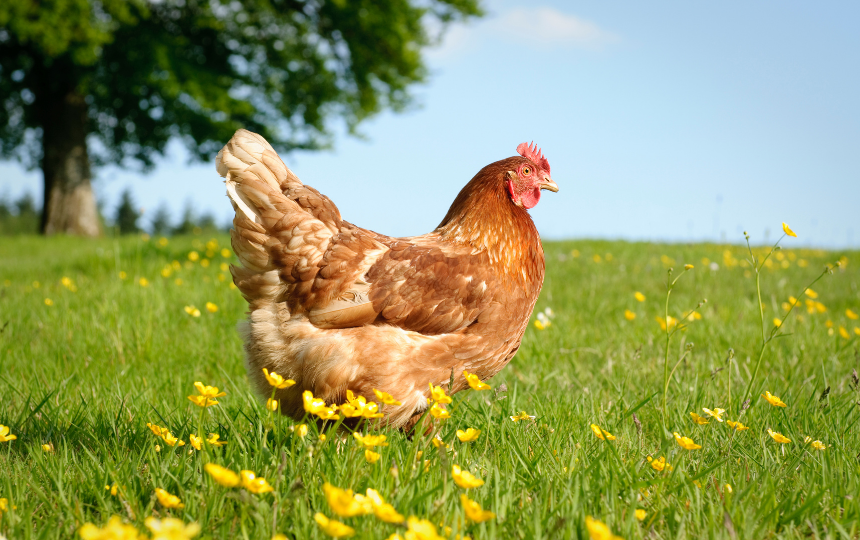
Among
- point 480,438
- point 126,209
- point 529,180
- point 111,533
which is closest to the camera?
point 111,533

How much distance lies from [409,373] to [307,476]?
0.76m

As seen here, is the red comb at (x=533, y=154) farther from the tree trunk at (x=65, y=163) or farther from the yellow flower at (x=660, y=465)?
the tree trunk at (x=65, y=163)

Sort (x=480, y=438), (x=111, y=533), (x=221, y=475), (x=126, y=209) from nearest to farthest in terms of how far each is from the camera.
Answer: (x=111, y=533) < (x=221, y=475) < (x=480, y=438) < (x=126, y=209)

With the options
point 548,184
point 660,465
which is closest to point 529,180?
point 548,184

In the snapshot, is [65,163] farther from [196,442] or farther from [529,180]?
[196,442]

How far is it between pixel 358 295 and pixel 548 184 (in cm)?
138

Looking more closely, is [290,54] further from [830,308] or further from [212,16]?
[830,308]

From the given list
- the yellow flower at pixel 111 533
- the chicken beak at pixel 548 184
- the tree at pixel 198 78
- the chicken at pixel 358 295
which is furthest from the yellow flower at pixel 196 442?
the tree at pixel 198 78

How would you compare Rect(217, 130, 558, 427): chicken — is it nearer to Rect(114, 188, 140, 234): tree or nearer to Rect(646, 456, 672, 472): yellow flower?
Rect(646, 456, 672, 472): yellow flower

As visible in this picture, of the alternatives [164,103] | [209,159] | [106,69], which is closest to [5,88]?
[106,69]

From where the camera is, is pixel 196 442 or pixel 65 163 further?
pixel 65 163

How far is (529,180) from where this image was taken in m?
3.30

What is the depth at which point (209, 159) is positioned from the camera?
18.8 meters

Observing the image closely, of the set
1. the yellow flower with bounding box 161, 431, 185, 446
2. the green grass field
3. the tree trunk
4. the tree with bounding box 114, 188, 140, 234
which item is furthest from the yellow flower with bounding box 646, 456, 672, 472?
the tree with bounding box 114, 188, 140, 234
